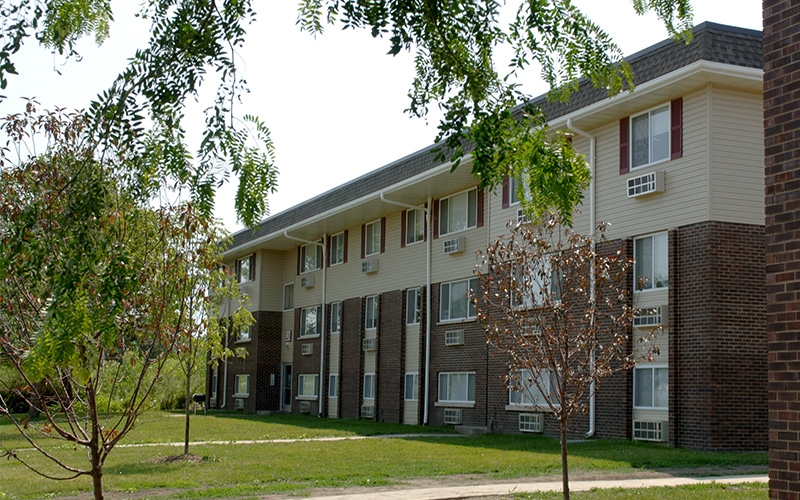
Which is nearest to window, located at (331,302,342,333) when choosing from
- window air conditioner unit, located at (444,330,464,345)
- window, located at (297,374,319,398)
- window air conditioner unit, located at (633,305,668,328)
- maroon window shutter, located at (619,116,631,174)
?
window, located at (297,374,319,398)

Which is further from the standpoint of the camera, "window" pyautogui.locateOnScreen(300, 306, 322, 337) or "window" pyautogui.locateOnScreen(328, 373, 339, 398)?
"window" pyautogui.locateOnScreen(300, 306, 322, 337)

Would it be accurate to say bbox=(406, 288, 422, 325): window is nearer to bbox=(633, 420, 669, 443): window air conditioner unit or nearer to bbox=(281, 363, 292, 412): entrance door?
bbox=(633, 420, 669, 443): window air conditioner unit

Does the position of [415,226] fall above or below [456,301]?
above

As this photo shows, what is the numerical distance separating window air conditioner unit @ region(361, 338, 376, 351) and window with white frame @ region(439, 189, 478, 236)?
5.80 meters

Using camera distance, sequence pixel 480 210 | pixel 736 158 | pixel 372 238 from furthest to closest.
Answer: pixel 372 238
pixel 480 210
pixel 736 158

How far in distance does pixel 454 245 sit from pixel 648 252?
8.39 meters

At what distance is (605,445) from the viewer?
64.5 feet

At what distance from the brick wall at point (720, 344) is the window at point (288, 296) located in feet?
79.5

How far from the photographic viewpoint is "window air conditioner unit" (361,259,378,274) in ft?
109

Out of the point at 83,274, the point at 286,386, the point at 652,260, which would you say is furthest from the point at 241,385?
the point at 83,274

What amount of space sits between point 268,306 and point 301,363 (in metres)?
4.02

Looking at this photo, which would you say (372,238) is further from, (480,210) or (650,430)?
(650,430)

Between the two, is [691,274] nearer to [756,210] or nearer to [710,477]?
[756,210]

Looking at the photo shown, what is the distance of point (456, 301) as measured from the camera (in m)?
28.5
